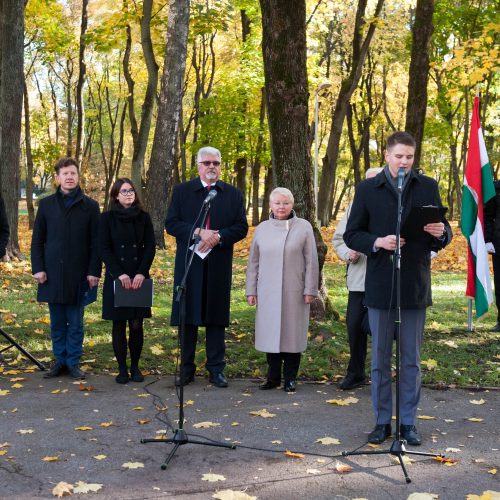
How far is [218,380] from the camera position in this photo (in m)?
7.98

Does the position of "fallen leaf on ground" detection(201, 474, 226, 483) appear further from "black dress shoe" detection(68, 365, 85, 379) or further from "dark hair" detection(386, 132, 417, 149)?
"black dress shoe" detection(68, 365, 85, 379)

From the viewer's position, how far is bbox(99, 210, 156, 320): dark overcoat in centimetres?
802

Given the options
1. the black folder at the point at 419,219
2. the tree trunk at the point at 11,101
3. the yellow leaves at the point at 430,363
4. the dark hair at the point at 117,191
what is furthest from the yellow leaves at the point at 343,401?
the tree trunk at the point at 11,101

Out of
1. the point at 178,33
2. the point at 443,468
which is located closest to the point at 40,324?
the point at 443,468

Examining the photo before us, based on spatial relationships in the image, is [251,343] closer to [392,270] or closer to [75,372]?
[75,372]

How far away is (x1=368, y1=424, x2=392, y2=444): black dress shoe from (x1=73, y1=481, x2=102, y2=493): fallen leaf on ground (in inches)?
87.0

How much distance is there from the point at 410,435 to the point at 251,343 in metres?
4.17

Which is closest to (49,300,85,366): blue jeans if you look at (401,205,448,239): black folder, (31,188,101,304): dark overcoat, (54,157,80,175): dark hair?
(31,188,101,304): dark overcoat

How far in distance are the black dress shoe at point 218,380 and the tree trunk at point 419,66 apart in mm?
9550

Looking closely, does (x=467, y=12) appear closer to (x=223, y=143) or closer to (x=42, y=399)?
(x=223, y=143)

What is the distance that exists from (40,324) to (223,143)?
23088 mm

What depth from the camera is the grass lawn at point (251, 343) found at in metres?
8.63

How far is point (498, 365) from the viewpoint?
8.88m

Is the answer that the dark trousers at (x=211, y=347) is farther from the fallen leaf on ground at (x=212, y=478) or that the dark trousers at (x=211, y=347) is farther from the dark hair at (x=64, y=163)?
the fallen leaf on ground at (x=212, y=478)
